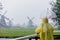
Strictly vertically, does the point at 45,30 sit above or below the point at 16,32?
above

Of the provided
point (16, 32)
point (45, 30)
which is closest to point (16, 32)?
point (16, 32)

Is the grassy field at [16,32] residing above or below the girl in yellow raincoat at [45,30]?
below

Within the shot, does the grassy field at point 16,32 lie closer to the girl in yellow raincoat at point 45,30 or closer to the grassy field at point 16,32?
the grassy field at point 16,32

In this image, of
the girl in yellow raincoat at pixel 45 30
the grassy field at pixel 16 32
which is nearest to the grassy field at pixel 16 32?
the grassy field at pixel 16 32

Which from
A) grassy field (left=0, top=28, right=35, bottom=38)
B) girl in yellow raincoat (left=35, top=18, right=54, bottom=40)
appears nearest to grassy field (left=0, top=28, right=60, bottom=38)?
grassy field (left=0, top=28, right=35, bottom=38)

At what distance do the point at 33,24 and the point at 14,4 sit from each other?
69cm

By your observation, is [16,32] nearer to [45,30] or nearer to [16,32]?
[16,32]

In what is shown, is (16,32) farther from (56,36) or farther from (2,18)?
(56,36)

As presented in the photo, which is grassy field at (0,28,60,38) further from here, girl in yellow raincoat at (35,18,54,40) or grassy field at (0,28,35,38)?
girl in yellow raincoat at (35,18,54,40)

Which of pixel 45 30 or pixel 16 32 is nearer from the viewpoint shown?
pixel 45 30

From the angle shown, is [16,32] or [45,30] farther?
[16,32]

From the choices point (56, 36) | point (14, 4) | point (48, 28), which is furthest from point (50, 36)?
point (14, 4)

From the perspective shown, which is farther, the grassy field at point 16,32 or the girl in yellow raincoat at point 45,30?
the grassy field at point 16,32

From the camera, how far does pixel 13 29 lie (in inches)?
169
